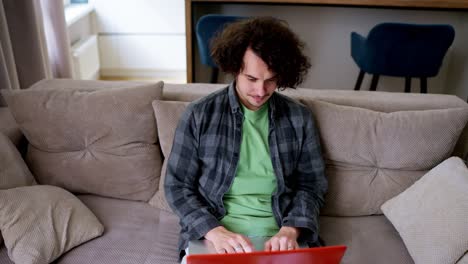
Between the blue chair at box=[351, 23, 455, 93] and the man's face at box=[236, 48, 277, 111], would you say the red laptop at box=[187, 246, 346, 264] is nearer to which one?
the man's face at box=[236, 48, 277, 111]

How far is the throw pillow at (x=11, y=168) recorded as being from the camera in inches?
51.5

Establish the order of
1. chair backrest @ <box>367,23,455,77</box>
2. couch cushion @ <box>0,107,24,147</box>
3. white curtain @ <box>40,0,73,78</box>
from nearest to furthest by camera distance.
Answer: couch cushion @ <box>0,107,24,147</box> < chair backrest @ <box>367,23,455,77</box> < white curtain @ <box>40,0,73,78</box>

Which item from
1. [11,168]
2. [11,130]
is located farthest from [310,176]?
[11,130]

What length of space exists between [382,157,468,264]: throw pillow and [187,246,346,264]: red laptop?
0.40m

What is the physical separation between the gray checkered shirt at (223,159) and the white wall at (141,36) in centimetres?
260

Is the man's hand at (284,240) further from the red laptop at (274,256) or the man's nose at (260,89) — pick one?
the man's nose at (260,89)

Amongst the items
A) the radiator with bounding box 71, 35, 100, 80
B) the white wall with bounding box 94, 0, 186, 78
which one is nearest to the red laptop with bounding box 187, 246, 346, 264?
the radiator with bounding box 71, 35, 100, 80

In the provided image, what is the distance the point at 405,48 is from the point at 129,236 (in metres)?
1.91

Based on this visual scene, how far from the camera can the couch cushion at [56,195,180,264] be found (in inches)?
49.8

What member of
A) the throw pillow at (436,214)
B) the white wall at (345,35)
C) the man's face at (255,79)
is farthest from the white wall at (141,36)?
the throw pillow at (436,214)

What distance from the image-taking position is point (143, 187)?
151 centimetres

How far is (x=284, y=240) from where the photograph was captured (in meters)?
1.14

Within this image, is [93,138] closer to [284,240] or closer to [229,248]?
[229,248]

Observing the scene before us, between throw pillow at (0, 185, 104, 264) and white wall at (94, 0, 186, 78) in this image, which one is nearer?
throw pillow at (0, 185, 104, 264)
